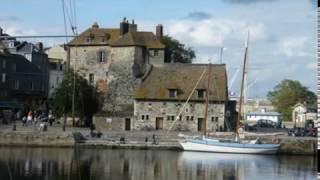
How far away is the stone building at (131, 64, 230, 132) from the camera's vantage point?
3156 inches

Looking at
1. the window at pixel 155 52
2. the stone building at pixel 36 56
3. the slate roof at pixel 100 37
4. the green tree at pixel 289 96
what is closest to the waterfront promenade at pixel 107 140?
the window at pixel 155 52

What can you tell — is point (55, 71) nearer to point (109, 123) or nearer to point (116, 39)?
point (116, 39)

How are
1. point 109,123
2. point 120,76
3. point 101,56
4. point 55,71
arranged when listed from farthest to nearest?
point 55,71 → point 101,56 → point 120,76 → point 109,123

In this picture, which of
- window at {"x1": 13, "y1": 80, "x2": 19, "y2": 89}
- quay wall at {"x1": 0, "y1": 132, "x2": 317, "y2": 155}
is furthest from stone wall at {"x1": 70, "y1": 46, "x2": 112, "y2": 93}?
window at {"x1": 13, "y1": 80, "x2": 19, "y2": 89}

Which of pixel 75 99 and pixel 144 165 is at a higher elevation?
pixel 75 99

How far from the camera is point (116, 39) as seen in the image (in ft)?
297

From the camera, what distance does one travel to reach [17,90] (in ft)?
366

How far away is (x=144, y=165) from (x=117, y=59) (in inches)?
1307

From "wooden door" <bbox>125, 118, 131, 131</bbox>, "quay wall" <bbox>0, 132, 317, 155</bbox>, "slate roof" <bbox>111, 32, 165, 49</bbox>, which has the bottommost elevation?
"quay wall" <bbox>0, 132, 317, 155</bbox>

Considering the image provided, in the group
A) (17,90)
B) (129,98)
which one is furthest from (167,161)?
(17,90)

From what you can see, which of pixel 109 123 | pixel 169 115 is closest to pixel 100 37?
pixel 109 123

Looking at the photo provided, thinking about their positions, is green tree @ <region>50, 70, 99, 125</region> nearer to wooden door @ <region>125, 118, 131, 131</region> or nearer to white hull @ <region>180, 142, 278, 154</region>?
wooden door @ <region>125, 118, 131, 131</region>

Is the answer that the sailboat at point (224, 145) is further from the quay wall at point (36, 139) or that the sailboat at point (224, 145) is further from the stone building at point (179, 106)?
the quay wall at point (36, 139)

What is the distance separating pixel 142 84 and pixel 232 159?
21.0 metres
